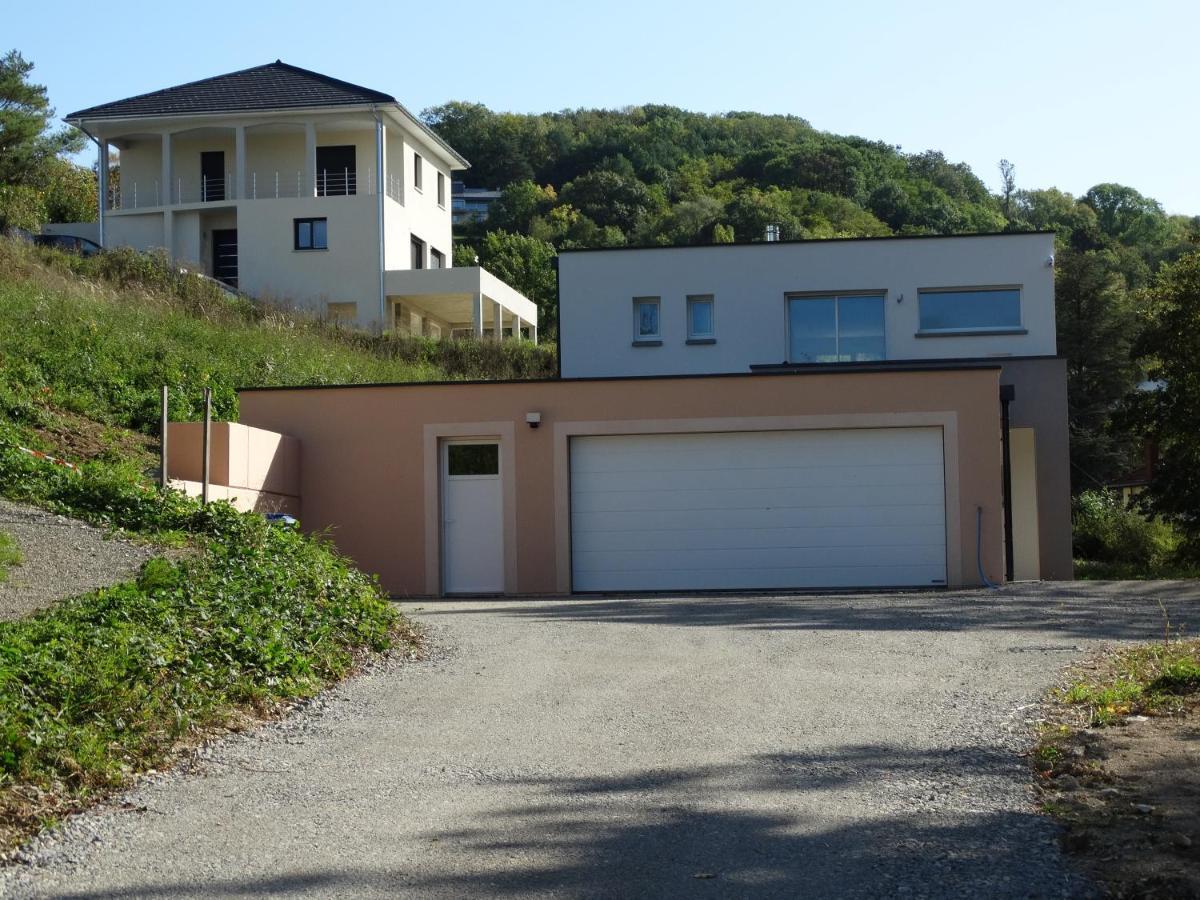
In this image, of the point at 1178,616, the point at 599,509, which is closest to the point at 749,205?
the point at 599,509

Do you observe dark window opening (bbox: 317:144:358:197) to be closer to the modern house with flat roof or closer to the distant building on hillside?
the modern house with flat roof

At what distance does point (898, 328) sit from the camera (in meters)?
26.8

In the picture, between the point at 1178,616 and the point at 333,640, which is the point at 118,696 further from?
the point at 1178,616

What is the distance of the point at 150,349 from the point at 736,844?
21.2 m

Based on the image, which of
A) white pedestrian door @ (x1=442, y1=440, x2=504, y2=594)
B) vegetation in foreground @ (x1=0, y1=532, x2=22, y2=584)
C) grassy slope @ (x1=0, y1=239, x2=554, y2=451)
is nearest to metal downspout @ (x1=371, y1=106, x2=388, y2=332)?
grassy slope @ (x1=0, y1=239, x2=554, y2=451)

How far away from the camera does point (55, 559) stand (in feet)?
37.0

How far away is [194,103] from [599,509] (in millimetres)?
28702

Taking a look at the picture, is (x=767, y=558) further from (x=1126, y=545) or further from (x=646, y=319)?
(x=1126, y=545)

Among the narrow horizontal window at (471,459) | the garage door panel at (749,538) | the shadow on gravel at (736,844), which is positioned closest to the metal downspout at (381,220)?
the narrow horizontal window at (471,459)

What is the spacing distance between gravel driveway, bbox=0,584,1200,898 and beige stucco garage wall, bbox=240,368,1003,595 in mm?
7659

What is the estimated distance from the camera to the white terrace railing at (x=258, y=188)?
139 feet

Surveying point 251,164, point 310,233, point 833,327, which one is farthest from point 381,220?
point 833,327

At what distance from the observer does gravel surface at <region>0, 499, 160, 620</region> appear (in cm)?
990

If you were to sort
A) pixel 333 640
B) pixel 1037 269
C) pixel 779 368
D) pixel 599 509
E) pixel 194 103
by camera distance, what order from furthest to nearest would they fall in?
pixel 194 103
pixel 1037 269
pixel 779 368
pixel 599 509
pixel 333 640
